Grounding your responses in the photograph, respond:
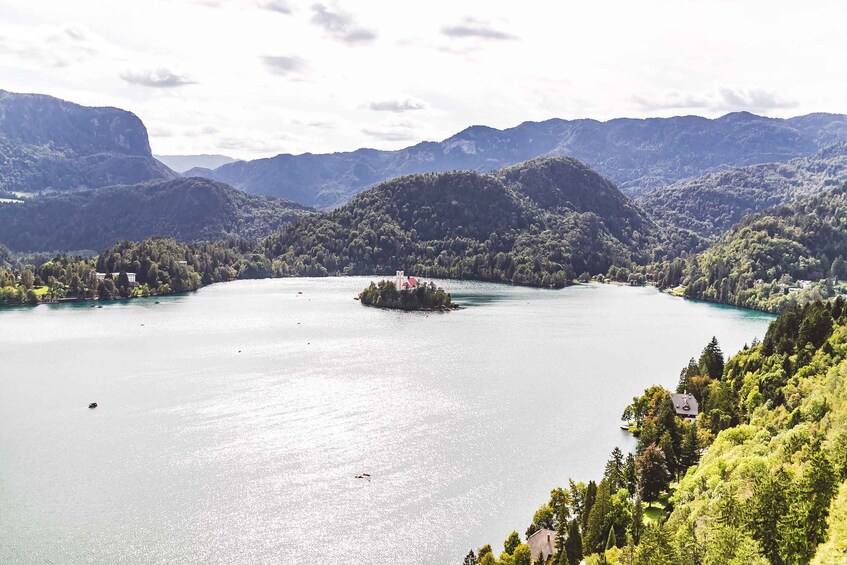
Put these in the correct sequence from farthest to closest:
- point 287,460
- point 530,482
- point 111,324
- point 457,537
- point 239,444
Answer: point 111,324 → point 239,444 → point 287,460 → point 530,482 → point 457,537

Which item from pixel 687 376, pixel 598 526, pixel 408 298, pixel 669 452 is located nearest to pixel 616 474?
pixel 669 452

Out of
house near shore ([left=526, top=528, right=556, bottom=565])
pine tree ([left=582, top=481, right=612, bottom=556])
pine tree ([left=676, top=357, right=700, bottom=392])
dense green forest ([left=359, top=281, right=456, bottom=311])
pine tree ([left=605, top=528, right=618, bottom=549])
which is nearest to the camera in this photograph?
pine tree ([left=605, top=528, right=618, bottom=549])

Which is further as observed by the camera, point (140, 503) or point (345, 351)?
point (345, 351)

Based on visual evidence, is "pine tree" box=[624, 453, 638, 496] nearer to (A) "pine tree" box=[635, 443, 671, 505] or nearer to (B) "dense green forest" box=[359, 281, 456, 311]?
(A) "pine tree" box=[635, 443, 671, 505]

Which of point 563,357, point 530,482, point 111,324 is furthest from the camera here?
point 111,324

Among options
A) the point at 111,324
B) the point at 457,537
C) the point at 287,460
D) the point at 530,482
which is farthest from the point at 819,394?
the point at 111,324

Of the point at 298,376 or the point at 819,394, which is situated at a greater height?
the point at 819,394

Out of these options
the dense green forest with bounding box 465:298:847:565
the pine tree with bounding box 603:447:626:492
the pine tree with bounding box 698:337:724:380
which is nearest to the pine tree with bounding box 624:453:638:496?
the dense green forest with bounding box 465:298:847:565

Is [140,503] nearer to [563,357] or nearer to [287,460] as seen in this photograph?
[287,460]
